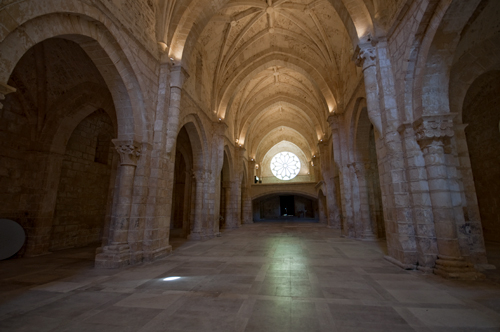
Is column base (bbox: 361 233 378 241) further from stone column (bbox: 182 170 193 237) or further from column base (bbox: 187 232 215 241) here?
stone column (bbox: 182 170 193 237)

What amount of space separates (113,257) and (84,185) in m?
5.84

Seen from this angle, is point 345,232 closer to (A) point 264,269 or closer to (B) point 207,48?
(A) point 264,269

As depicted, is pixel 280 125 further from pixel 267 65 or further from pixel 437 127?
pixel 437 127

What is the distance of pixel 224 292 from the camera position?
11.2 feet

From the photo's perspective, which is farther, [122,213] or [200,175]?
[200,175]

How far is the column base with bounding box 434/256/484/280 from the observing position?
13.1 ft

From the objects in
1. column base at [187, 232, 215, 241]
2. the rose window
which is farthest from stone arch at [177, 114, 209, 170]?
the rose window

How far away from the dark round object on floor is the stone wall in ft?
4.09

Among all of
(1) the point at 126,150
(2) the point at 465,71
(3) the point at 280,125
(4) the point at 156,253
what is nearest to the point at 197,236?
(4) the point at 156,253

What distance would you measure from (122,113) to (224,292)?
5.20m

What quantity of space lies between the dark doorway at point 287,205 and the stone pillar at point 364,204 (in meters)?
23.9

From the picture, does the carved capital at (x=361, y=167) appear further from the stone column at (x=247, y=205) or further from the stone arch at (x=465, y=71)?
the stone column at (x=247, y=205)

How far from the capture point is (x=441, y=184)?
4.55m

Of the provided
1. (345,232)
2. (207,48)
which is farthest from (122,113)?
(345,232)
